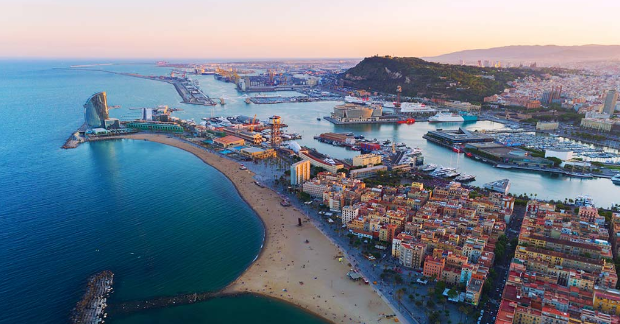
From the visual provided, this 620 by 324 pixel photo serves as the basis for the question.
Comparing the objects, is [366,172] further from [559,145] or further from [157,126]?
[157,126]

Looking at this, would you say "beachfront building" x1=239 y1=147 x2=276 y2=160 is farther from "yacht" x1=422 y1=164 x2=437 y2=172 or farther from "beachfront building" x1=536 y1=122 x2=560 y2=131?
"beachfront building" x1=536 y1=122 x2=560 y2=131

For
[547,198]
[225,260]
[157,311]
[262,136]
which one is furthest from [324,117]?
[157,311]

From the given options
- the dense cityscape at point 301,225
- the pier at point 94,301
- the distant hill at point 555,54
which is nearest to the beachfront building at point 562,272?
the dense cityscape at point 301,225

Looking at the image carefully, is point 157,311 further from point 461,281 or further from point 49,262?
point 461,281

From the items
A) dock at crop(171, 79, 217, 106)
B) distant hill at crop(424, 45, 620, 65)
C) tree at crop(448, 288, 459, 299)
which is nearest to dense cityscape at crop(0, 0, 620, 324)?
tree at crop(448, 288, 459, 299)

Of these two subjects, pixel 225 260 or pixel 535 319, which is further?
pixel 225 260

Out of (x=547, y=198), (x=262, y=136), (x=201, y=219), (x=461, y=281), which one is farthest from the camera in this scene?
(x=262, y=136)
